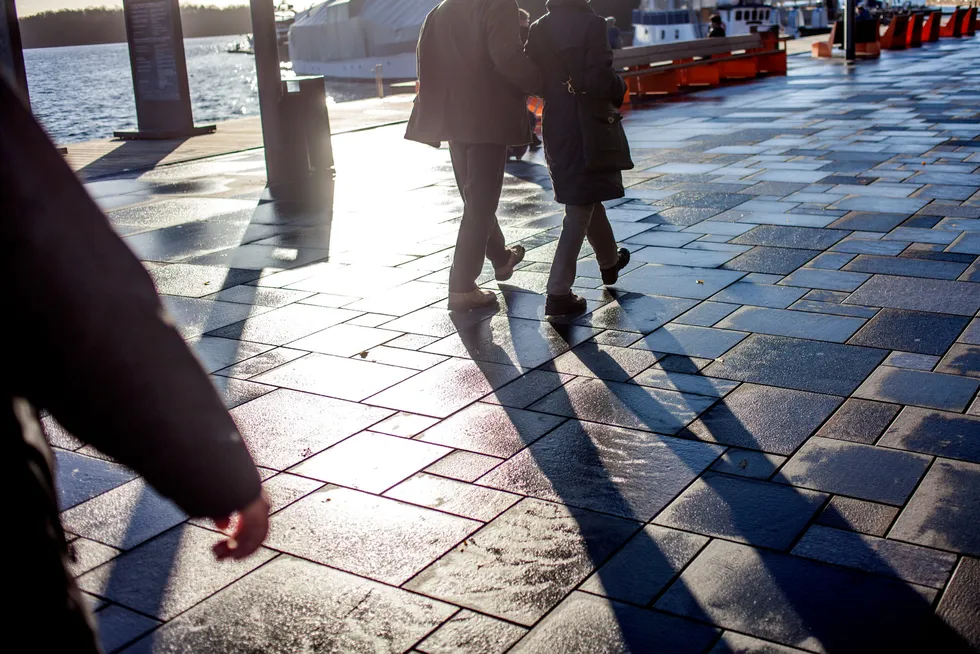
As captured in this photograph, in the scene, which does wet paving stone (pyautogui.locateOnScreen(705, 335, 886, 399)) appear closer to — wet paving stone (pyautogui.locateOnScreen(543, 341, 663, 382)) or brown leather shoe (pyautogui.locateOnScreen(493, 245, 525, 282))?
wet paving stone (pyautogui.locateOnScreen(543, 341, 663, 382))

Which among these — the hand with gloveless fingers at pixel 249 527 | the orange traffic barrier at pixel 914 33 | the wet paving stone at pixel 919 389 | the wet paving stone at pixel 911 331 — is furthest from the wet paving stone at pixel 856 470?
the orange traffic barrier at pixel 914 33

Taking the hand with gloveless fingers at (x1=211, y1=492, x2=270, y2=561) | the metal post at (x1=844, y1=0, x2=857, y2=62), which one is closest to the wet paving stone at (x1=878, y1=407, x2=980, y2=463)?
the hand with gloveless fingers at (x1=211, y1=492, x2=270, y2=561)

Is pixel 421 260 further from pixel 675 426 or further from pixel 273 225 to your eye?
pixel 675 426

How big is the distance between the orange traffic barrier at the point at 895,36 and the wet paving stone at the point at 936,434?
97.4 ft

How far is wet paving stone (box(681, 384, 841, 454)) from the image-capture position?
3.95m

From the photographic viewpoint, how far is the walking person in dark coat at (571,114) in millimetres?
5066

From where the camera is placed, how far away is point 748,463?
148 inches

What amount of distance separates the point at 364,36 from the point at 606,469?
6199 centimetres

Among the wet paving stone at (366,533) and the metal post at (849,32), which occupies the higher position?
the metal post at (849,32)

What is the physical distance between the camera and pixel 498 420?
4.25 metres


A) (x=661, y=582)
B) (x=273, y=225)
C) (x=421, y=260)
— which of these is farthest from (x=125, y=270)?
(x=273, y=225)

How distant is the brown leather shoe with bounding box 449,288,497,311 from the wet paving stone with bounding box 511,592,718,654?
10.0 ft

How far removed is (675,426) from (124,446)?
3.05 m

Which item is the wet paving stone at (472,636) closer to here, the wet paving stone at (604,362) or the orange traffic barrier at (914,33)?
the wet paving stone at (604,362)
